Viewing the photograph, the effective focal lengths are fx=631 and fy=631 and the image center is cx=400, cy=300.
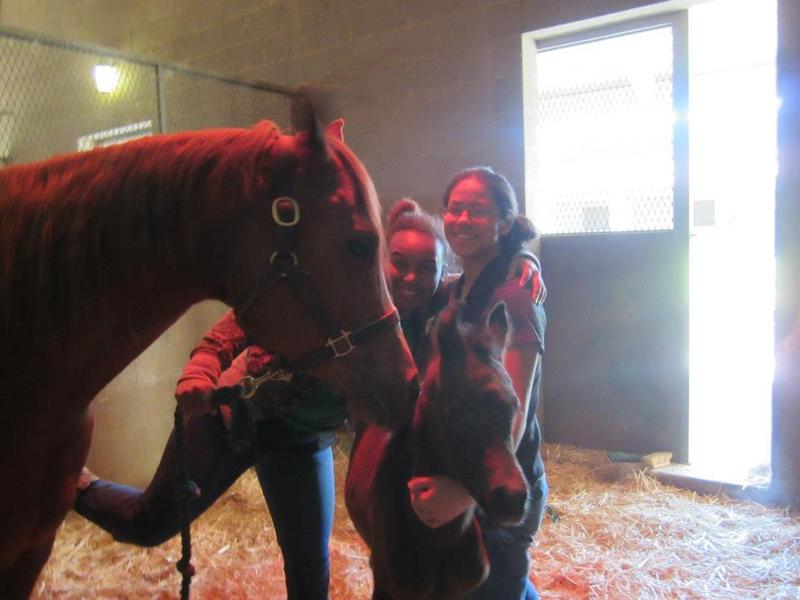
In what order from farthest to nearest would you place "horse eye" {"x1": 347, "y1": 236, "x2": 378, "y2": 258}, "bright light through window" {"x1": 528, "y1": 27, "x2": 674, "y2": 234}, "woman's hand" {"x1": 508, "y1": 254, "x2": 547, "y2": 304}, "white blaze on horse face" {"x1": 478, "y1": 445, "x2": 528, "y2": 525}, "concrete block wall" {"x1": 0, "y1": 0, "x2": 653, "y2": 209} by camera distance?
"concrete block wall" {"x1": 0, "y1": 0, "x2": 653, "y2": 209}, "bright light through window" {"x1": 528, "y1": 27, "x2": 674, "y2": 234}, "woman's hand" {"x1": 508, "y1": 254, "x2": 547, "y2": 304}, "horse eye" {"x1": 347, "y1": 236, "x2": 378, "y2": 258}, "white blaze on horse face" {"x1": 478, "y1": 445, "x2": 528, "y2": 525}

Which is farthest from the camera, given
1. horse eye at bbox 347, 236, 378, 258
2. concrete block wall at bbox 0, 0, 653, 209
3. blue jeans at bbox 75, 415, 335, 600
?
concrete block wall at bbox 0, 0, 653, 209

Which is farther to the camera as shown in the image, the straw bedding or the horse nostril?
the straw bedding

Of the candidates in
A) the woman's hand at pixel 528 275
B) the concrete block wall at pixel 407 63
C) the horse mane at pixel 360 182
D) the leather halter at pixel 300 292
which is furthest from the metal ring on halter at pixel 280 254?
the concrete block wall at pixel 407 63

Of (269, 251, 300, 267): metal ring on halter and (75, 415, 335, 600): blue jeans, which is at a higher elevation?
(269, 251, 300, 267): metal ring on halter

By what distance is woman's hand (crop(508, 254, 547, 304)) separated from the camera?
3.99 ft

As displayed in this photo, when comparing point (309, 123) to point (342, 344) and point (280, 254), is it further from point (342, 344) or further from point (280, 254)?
point (342, 344)

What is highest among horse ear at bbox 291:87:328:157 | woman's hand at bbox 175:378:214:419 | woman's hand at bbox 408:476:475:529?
horse ear at bbox 291:87:328:157

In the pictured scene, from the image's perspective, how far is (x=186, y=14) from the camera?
468 centimetres

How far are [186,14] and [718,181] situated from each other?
385 cm

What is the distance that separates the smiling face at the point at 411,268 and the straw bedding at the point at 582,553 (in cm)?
133

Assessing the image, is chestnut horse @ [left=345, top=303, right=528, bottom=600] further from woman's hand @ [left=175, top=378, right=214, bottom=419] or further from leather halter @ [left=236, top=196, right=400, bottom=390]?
woman's hand @ [left=175, top=378, right=214, bottom=419]

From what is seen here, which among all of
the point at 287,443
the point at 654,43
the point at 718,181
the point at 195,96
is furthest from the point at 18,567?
the point at 195,96

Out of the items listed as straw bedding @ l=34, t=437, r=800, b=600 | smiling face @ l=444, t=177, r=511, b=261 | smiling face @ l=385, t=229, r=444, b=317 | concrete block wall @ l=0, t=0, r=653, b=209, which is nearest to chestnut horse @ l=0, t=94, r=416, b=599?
smiling face @ l=385, t=229, r=444, b=317

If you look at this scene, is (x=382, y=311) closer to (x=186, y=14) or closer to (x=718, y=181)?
(x=718, y=181)
